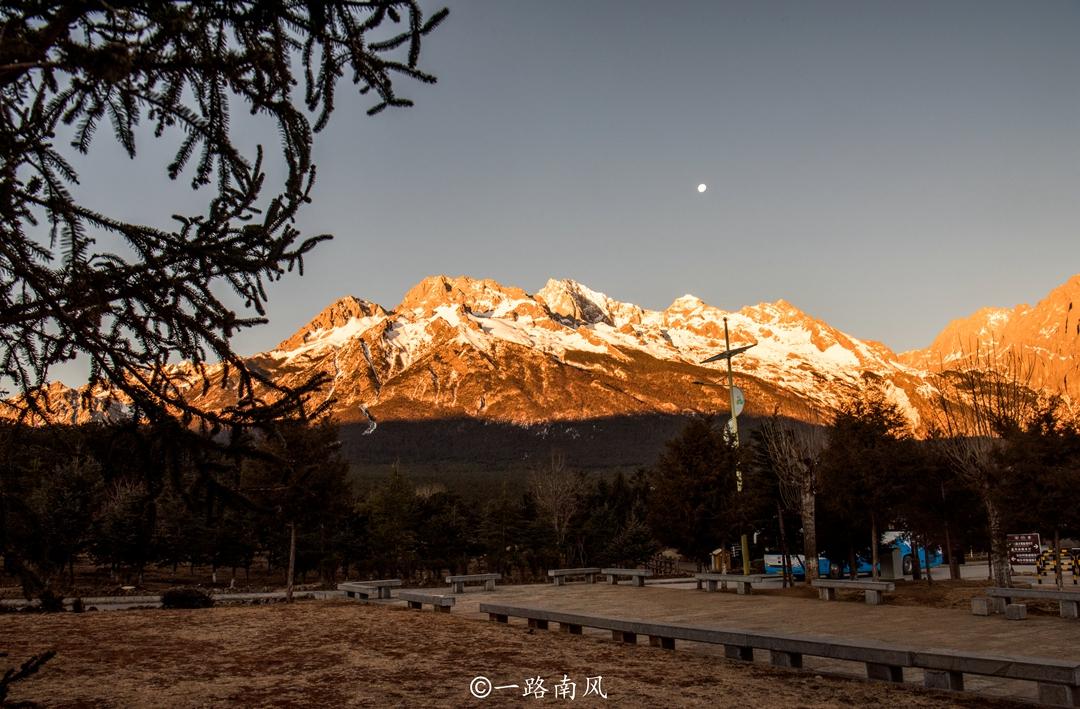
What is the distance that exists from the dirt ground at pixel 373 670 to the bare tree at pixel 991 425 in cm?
→ 1249

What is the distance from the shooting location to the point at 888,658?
8281 mm

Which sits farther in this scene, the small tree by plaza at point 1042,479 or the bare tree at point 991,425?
the bare tree at point 991,425

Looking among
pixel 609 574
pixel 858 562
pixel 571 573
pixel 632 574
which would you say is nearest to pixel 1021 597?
pixel 632 574

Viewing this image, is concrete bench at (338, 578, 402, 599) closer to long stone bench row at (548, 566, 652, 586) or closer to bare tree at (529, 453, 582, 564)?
long stone bench row at (548, 566, 652, 586)

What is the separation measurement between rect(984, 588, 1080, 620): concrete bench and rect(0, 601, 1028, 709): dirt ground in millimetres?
7027

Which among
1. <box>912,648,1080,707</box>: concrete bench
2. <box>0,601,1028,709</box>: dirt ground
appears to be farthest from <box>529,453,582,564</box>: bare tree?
<box>912,648,1080,707</box>: concrete bench

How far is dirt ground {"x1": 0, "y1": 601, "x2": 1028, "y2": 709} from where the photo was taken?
25.5ft

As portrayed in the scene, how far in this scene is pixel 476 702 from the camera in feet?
25.2

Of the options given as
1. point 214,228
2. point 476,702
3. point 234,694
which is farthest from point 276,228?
point 234,694

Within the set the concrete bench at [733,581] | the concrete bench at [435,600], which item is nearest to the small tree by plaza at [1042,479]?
the concrete bench at [733,581]

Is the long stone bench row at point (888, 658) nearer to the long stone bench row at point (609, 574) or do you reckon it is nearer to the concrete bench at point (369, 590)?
→ the concrete bench at point (369, 590)

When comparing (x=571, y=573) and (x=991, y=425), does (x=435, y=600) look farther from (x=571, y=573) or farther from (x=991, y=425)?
(x=991, y=425)

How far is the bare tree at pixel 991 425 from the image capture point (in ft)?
62.0

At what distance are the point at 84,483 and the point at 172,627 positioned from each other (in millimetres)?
19438
